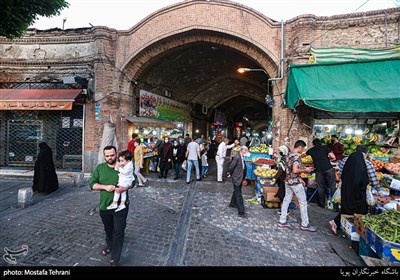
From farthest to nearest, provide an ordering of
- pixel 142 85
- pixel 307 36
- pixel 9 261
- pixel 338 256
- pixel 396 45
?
1. pixel 142 85
2. pixel 307 36
3. pixel 396 45
4. pixel 338 256
5. pixel 9 261

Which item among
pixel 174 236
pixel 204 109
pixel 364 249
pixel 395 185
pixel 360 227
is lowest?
pixel 174 236

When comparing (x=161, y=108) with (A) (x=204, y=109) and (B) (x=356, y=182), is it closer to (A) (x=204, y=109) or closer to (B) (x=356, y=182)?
(A) (x=204, y=109)

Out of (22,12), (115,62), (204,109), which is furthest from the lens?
(204,109)

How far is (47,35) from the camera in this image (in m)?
9.19

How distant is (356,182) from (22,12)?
10616 millimetres

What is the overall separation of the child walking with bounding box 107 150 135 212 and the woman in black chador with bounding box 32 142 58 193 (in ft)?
17.4

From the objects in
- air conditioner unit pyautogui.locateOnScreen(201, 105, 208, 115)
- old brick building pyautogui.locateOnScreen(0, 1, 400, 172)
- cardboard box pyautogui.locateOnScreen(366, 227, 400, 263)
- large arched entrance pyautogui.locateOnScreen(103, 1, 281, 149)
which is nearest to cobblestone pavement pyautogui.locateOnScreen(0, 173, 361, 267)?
cardboard box pyautogui.locateOnScreen(366, 227, 400, 263)

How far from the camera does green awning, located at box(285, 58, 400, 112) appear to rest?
16.6 ft

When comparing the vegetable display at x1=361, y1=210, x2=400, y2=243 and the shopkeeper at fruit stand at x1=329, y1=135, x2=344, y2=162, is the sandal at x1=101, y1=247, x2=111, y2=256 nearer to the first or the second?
the vegetable display at x1=361, y1=210, x2=400, y2=243

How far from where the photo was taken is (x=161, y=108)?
468 inches

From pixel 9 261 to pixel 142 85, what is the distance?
9.22m

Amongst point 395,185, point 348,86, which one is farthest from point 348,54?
point 395,185
